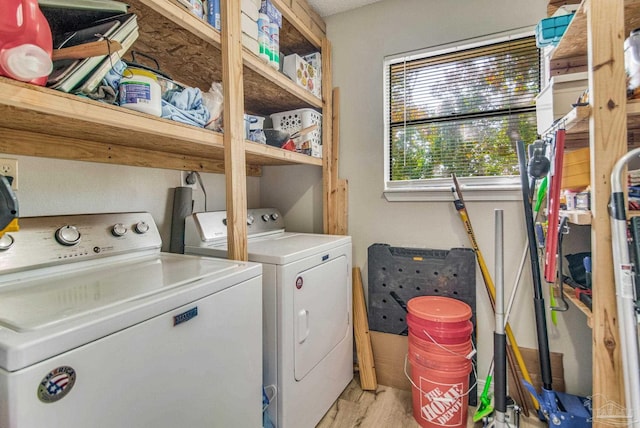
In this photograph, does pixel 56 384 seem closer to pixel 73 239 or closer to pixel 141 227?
pixel 73 239

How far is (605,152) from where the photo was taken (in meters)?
1.10

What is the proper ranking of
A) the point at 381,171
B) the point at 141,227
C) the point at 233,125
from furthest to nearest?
the point at 381,171 → the point at 141,227 → the point at 233,125

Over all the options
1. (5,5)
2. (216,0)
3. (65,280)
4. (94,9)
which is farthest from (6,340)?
(216,0)

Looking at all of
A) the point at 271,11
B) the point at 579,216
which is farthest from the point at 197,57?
the point at 579,216

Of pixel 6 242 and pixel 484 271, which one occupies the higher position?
pixel 6 242

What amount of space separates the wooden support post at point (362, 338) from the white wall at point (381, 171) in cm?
18

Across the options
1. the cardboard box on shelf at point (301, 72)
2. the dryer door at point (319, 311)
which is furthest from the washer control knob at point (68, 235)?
the cardboard box on shelf at point (301, 72)

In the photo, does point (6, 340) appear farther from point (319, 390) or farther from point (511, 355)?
point (511, 355)

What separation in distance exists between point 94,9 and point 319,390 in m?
1.85

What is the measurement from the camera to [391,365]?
2.06 m

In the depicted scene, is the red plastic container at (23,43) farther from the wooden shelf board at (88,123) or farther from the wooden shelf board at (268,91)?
the wooden shelf board at (268,91)

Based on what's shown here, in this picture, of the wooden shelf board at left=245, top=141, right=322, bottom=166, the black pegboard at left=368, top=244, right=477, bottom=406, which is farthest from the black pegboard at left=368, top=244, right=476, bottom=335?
the wooden shelf board at left=245, top=141, right=322, bottom=166

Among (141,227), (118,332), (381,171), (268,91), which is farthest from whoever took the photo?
(381,171)

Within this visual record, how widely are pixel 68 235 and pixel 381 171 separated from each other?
1.74 metres
